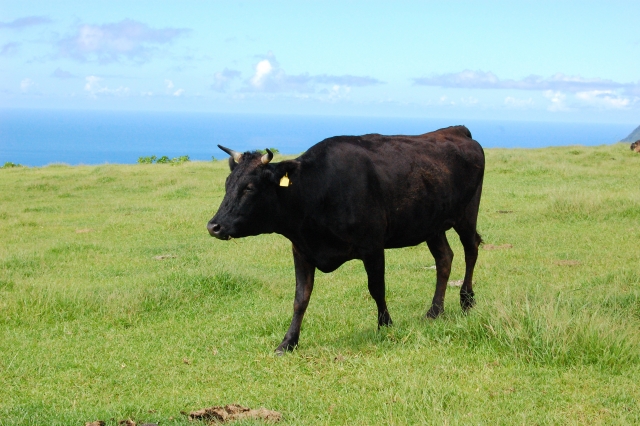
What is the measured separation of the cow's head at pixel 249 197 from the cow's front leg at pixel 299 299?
0.61 metres

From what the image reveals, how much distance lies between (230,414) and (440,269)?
3736 mm

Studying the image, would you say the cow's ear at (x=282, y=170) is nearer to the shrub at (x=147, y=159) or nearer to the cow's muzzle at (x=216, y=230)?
the cow's muzzle at (x=216, y=230)

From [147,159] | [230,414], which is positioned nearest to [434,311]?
[230,414]

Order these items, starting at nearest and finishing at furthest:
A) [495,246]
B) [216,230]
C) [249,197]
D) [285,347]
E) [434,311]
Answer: [216,230], [249,197], [285,347], [434,311], [495,246]

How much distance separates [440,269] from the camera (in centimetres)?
799

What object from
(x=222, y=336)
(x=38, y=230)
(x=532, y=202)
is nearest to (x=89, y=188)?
(x=38, y=230)

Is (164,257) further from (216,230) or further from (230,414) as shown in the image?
(230,414)

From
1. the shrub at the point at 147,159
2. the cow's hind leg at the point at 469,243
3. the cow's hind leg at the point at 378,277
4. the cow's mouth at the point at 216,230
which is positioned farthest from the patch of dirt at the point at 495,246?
the shrub at the point at 147,159

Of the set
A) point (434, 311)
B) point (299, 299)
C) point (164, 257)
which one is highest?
point (299, 299)

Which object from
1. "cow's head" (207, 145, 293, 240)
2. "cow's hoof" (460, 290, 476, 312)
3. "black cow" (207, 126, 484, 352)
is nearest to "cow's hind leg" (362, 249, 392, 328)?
"black cow" (207, 126, 484, 352)

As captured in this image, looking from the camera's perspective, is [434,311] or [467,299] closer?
[434,311]

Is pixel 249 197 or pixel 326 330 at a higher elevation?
pixel 249 197

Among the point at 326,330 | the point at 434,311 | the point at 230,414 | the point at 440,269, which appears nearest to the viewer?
the point at 230,414

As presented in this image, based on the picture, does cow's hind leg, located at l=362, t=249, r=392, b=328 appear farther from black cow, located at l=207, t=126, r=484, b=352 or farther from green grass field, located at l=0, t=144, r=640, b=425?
green grass field, located at l=0, t=144, r=640, b=425
